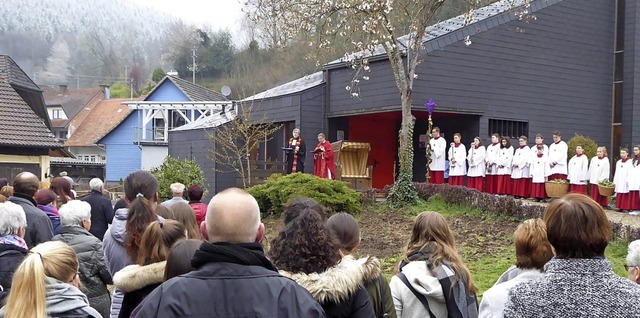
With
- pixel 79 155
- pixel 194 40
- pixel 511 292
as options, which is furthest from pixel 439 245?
pixel 194 40

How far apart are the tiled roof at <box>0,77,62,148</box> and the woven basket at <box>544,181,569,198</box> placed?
50.7 ft

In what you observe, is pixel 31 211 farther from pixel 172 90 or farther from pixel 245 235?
pixel 172 90

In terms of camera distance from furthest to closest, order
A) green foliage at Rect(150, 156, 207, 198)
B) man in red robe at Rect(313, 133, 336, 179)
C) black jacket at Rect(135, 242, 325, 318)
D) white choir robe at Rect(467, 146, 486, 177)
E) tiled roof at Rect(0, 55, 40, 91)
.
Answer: tiled roof at Rect(0, 55, 40, 91) < white choir robe at Rect(467, 146, 486, 177) < man in red robe at Rect(313, 133, 336, 179) < green foliage at Rect(150, 156, 207, 198) < black jacket at Rect(135, 242, 325, 318)

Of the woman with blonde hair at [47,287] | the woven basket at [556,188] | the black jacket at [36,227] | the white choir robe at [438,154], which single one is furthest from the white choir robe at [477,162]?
the woman with blonde hair at [47,287]

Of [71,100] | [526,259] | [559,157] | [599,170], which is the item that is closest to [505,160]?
[559,157]

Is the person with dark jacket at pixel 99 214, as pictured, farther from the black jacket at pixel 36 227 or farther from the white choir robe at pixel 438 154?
the white choir robe at pixel 438 154

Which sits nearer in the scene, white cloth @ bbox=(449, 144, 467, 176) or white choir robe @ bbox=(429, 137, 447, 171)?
white choir robe @ bbox=(429, 137, 447, 171)

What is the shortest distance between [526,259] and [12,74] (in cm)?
2748

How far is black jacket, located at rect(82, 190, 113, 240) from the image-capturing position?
8359 millimetres

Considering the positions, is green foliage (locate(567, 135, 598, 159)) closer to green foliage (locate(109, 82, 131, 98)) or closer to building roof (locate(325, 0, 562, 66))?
building roof (locate(325, 0, 562, 66))

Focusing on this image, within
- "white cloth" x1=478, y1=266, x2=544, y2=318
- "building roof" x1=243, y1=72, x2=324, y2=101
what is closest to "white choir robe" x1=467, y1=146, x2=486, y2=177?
"building roof" x1=243, y1=72, x2=324, y2=101

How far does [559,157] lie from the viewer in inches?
825

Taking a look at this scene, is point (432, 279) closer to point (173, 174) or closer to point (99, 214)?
point (99, 214)

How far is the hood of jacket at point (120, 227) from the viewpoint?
5.83 meters
